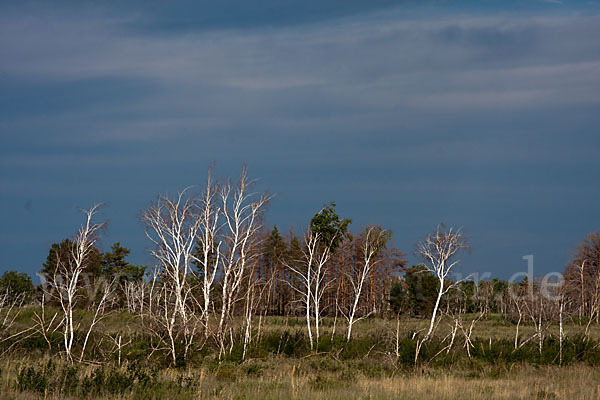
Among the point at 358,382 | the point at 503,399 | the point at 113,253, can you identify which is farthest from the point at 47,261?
the point at 503,399

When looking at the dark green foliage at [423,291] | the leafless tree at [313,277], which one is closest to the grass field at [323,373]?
the leafless tree at [313,277]

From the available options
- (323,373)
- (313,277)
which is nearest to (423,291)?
(313,277)

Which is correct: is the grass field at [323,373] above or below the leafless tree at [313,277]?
below

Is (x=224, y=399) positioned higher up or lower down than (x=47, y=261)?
lower down

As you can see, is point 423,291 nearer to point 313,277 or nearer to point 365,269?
point 313,277

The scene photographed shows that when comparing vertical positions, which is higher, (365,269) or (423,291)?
(365,269)

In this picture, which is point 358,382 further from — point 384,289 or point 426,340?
point 384,289

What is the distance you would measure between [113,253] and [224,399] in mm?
52304

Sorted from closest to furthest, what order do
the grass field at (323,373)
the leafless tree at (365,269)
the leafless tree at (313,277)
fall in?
the grass field at (323,373)
the leafless tree at (365,269)
the leafless tree at (313,277)

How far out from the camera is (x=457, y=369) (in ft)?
72.4

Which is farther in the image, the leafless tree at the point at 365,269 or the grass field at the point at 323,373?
the leafless tree at the point at 365,269

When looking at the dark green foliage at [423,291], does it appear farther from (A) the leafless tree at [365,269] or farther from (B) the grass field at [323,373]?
(B) the grass field at [323,373]

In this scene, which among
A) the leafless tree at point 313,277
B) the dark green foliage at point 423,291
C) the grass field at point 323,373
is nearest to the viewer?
the grass field at point 323,373

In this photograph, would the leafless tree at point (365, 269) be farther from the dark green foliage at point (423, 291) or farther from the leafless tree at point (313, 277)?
the dark green foliage at point (423, 291)
